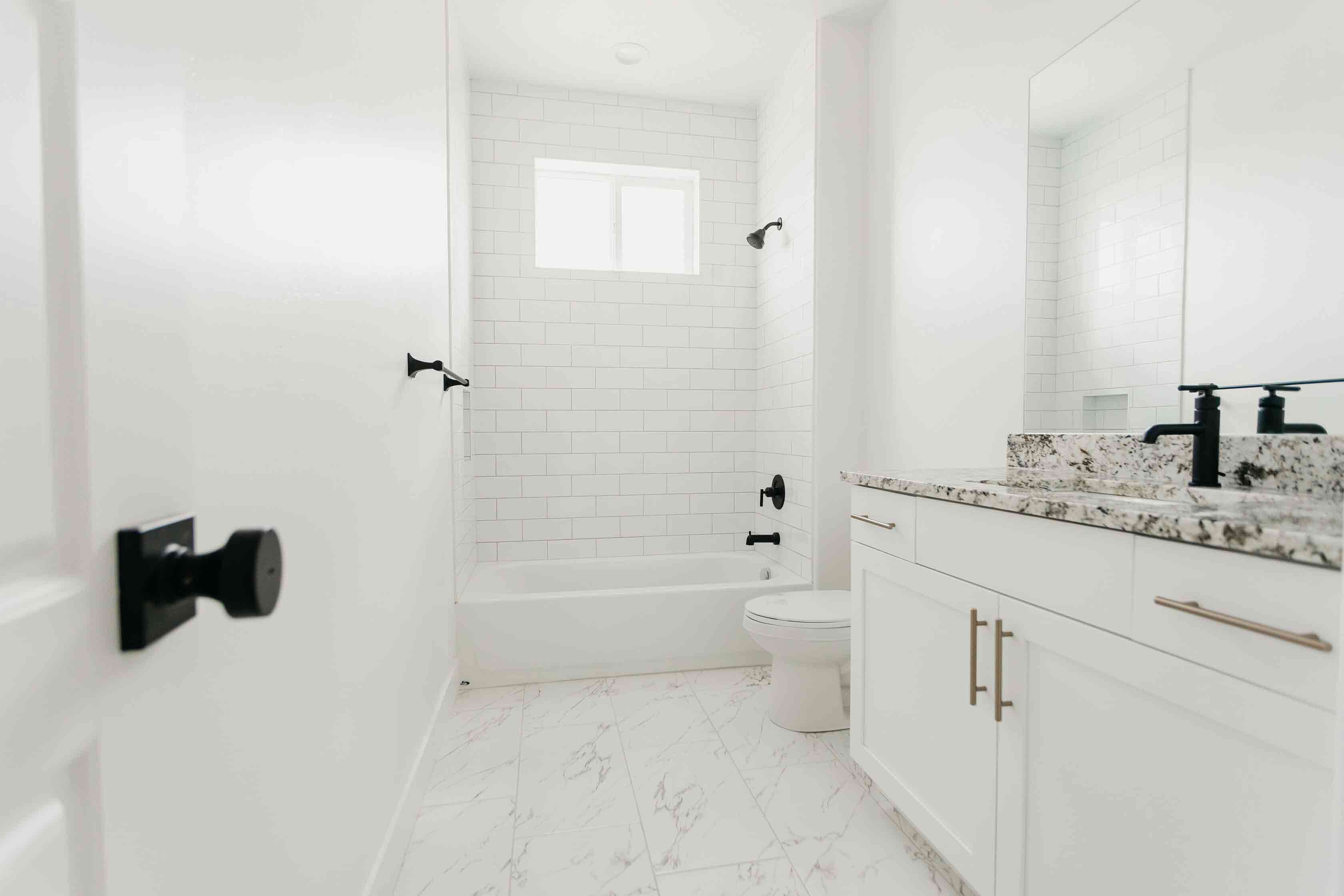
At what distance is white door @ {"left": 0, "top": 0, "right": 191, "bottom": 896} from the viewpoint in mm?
322

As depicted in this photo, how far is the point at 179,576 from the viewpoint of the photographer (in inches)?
16.6

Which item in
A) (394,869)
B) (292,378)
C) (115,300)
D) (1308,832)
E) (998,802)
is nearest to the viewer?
(115,300)

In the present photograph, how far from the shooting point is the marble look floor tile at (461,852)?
4.92 ft

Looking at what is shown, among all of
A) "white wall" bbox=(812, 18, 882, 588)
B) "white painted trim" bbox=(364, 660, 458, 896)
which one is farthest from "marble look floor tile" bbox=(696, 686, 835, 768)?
"white painted trim" bbox=(364, 660, 458, 896)

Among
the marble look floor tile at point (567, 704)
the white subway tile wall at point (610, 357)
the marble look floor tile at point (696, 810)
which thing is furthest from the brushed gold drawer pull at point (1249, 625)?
the white subway tile wall at point (610, 357)

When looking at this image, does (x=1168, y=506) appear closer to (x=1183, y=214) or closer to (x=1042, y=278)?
(x=1183, y=214)

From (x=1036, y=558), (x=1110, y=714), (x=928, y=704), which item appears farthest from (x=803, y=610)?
(x=1110, y=714)

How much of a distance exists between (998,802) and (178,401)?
4.55 feet

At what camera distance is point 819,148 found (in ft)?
9.24

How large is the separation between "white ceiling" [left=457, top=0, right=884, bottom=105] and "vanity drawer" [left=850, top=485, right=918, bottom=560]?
2129 millimetres

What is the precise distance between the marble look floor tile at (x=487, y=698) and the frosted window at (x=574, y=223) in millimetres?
2138

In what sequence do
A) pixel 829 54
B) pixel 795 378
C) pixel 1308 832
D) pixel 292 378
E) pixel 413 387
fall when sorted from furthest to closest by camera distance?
pixel 795 378, pixel 829 54, pixel 413 387, pixel 292 378, pixel 1308 832

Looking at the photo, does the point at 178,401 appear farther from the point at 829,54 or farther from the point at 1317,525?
the point at 829,54

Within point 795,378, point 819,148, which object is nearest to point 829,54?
point 819,148
